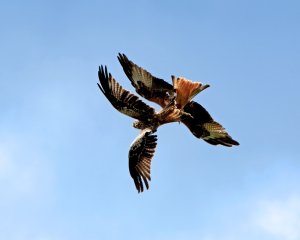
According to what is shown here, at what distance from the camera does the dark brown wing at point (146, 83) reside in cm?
1653

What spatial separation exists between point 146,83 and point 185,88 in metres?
1.13

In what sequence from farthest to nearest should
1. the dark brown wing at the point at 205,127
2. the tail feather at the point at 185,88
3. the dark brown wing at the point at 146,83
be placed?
1. the dark brown wing at the point at 205,127
2. the dark brown wing at the point at 146,83
3. the tail feather at the point at 185,88

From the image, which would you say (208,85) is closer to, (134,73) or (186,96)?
(186,96)

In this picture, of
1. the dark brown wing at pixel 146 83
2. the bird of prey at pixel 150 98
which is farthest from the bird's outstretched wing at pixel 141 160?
the dark brown wing at pixel 146 83

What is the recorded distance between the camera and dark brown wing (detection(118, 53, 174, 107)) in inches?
651

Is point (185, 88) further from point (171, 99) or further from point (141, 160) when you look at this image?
point (141, 160)

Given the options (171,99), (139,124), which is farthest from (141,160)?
(171,99)

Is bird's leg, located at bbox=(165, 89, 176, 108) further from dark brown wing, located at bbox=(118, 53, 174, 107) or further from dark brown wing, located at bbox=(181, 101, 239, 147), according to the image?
dark brown wing, located at bbox=(181, 101, 239, 147)

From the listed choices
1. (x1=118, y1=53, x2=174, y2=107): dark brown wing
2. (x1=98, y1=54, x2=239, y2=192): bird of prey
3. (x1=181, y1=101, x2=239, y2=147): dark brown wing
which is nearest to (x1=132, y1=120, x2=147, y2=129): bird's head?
(x1=98, y1=54, x2=239, y2=192): bird of prey

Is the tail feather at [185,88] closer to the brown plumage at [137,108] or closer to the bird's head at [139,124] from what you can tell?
the brown plumage at [137,108]

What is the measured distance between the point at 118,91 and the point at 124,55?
0.87m

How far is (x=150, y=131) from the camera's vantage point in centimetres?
1700

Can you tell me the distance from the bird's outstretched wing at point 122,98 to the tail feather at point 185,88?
0.85m

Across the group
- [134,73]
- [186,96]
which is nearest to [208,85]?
[186,96]
